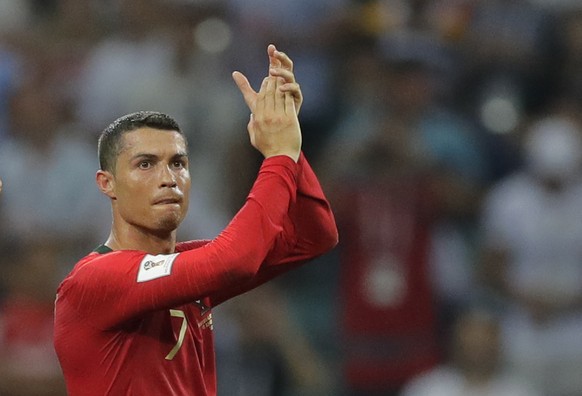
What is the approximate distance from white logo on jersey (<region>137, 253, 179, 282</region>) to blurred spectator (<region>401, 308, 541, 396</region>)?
4.45 meters

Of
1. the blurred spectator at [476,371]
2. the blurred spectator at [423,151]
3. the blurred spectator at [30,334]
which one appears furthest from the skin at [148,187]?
the blurred spectator at [423,151]

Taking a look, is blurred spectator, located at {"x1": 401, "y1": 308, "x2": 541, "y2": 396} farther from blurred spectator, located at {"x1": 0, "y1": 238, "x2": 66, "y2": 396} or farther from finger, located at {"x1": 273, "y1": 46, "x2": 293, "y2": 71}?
finger, located at {"x1": 273, "y1": 46, "x2": 293, "y2": 71}

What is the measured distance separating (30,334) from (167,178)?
3.91m

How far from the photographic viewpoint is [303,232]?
4.54 meters

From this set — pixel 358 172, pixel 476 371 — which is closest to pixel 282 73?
pixel 476 371

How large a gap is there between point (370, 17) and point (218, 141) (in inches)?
77.5

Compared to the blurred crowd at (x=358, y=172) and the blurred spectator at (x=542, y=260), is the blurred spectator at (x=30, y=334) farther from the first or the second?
the blurred spectator at (x=542, y=260)

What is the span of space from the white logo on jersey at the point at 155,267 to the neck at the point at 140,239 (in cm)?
35

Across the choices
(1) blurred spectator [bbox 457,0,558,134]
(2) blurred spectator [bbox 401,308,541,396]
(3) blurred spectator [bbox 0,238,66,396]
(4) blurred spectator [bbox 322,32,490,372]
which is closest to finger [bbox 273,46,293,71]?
(3) blurred spectator [bbox 0,238,66,396]

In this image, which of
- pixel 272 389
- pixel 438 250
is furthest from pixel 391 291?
pixel 272 389

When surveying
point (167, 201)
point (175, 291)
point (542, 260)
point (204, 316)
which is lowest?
point (542, 260)

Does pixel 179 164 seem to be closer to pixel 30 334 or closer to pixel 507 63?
pixel 30 334

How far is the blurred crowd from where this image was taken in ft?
27.8

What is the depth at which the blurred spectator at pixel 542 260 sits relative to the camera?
8.69m
